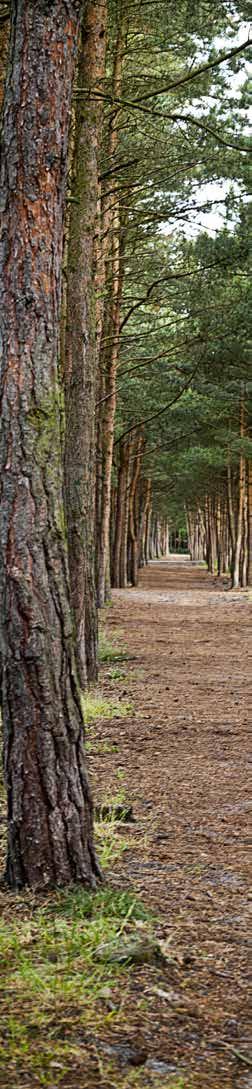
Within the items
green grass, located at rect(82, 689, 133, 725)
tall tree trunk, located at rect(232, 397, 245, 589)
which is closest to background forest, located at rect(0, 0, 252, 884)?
green grass, located at rect(82, 689, 133, 725)

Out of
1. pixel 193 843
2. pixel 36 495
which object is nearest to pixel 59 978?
pixel 36 495

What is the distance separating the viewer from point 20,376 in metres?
3.88

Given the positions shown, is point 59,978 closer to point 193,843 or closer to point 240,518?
point 193,843

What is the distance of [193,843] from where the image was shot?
202 inches

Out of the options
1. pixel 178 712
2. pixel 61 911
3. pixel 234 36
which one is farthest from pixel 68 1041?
pixel 234 36

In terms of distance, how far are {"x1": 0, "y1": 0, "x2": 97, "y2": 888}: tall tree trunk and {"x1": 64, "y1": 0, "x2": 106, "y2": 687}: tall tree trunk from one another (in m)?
5.37

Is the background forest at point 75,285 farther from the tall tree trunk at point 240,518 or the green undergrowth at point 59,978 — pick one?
the tall tree trunk at point 240,518

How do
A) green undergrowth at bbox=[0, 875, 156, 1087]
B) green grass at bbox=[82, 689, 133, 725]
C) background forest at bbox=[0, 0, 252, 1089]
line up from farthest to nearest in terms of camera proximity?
green grass at bbox=[82, 689, 133, 725]
background forest at bbox=[0, 0, 252, 1089]
green undergrowth at bbox=[0, 875, 156, 1087]

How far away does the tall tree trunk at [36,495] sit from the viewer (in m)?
3.82

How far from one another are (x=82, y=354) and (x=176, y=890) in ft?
20.5

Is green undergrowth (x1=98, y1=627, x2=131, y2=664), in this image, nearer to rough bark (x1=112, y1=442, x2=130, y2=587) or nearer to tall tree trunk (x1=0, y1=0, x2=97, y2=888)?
tall tree trunk (x1=0, y1=0, x2=97, y2=888)

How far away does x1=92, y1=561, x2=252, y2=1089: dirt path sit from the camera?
308 centimetres

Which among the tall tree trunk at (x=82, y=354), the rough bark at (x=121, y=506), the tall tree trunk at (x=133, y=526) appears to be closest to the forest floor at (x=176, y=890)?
the tall tree trunk at (x=82, y=354)

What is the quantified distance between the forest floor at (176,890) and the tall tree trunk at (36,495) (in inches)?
12.3
